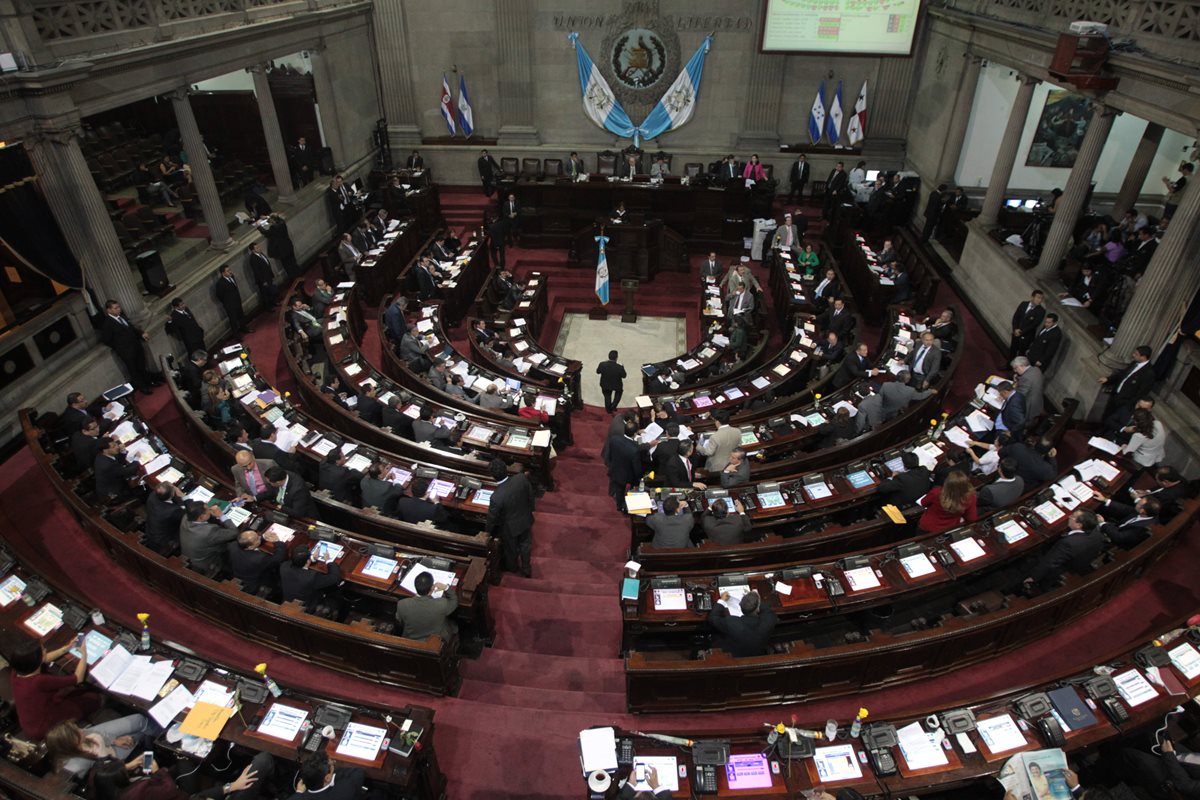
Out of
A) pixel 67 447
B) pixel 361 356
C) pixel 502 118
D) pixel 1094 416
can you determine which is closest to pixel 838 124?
pixel 502 118

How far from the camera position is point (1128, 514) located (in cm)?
841

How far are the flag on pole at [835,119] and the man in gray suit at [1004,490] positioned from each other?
1492cm

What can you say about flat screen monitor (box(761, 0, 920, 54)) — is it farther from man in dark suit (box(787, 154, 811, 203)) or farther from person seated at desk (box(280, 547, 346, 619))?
person seated at desk (box(280, 547, 346, 619))

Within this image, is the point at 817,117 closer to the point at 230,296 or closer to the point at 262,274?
the point at 262,274

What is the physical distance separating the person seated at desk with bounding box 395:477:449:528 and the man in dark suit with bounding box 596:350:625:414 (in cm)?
492

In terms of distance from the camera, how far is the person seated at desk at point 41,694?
607 centimetres

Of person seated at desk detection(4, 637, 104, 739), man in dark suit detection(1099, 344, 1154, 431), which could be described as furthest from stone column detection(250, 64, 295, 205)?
man in dark suit detection(1099, 344, 1154, 431)

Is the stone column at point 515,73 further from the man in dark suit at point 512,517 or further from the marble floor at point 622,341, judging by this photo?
the man in dark suit at point 512,517

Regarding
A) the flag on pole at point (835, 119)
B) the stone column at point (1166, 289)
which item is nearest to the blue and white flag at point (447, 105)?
the flag on pole at point (835, 119)

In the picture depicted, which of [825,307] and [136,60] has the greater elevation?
[136,60]

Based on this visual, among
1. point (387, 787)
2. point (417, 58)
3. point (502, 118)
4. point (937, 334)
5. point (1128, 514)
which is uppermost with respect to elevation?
point (417, 58)

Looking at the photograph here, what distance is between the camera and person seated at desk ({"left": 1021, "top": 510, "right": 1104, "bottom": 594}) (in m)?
7.56

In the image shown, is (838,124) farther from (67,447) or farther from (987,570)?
(67,447)

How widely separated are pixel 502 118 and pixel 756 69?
771cm
